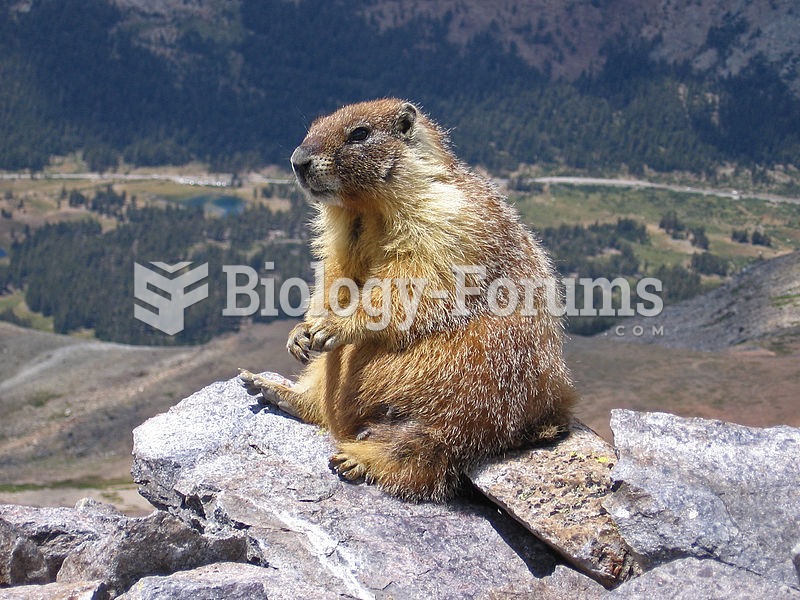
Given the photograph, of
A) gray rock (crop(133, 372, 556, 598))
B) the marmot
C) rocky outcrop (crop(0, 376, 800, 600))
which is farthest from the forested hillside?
gray rock (crop(133, 372, 556, 598))

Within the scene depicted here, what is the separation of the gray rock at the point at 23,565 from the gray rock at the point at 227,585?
188cm

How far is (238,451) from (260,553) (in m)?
1.85

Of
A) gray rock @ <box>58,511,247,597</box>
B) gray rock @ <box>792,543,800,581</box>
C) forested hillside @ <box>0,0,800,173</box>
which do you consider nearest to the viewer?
gray rock @ <box>792,543,800,581</box>

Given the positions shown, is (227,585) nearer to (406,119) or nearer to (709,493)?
(709,493)

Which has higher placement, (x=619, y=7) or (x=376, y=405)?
(x=619, y=7)

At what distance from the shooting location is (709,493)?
650 cm

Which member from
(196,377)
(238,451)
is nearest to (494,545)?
(238,451)

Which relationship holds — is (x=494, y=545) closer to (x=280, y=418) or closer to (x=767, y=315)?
(x=280, y=418)

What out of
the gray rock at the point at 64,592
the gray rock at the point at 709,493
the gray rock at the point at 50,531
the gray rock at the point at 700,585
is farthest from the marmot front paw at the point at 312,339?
the gray rock at the point at 700,585

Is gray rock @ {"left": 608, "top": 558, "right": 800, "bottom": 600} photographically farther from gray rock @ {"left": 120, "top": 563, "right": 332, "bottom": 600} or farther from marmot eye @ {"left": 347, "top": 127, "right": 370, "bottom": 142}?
marmot eye @ {"left": 347, "top": 127, "right": 370, "bottom": 142}

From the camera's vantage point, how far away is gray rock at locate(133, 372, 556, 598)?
261 inches

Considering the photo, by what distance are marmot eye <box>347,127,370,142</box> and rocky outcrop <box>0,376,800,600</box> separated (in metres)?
3.01

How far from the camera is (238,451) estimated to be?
851 cm

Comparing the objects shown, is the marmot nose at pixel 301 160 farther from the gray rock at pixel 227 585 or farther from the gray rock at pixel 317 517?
the gray rock at pixel 227 585
